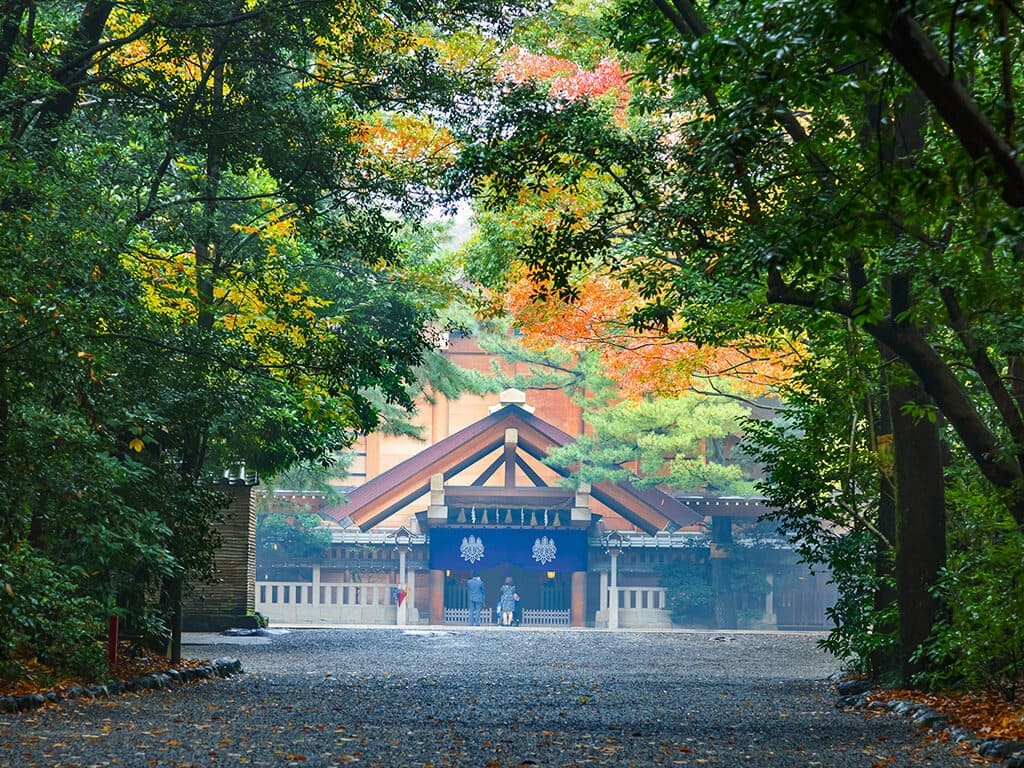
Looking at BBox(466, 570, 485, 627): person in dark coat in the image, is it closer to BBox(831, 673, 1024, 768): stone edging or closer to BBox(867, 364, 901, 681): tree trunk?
BBox(831, 673, 1024, 768): stone edging

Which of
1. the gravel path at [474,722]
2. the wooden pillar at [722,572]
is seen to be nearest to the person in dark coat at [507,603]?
the wooden pillar at [722,572]

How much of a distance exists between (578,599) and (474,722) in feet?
78.9

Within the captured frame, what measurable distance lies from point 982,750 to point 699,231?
4127mm

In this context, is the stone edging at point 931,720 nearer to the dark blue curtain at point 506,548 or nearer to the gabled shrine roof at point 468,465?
the gabled shrine roof at point 468,465

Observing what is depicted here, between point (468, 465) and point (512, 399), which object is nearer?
point (512, 399)

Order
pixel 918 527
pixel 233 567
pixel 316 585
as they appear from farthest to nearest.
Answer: pixel 316 585
pixel 233 567
pixel 918 527

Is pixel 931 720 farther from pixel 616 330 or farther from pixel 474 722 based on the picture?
pixel 616 330

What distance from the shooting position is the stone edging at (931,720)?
7074mm

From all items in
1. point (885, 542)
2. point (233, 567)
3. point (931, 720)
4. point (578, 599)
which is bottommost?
point (578, 599)

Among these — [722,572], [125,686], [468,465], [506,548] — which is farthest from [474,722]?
[722,572]

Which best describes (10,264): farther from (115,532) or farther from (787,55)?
(787,55)

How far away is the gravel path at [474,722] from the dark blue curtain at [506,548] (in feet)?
50.4

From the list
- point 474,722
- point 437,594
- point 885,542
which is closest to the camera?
point 474,722

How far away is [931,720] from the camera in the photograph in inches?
340
